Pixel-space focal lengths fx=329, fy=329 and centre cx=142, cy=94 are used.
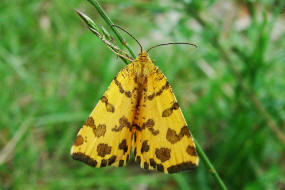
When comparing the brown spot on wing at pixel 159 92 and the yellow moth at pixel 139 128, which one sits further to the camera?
the brown spot on wing at pixel 159 92

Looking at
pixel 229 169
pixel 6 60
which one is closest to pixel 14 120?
pixel 6 60

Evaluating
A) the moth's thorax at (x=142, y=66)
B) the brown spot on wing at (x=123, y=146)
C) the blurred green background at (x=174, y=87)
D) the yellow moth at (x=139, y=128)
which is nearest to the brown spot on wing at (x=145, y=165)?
the yellow moth at (x=139, y=128)

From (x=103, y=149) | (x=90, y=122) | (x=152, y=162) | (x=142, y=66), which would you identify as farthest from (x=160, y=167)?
(x=142, y=66)

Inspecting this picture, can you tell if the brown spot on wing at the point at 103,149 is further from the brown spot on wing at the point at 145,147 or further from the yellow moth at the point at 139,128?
the brown spot on wing at the point at 145,147

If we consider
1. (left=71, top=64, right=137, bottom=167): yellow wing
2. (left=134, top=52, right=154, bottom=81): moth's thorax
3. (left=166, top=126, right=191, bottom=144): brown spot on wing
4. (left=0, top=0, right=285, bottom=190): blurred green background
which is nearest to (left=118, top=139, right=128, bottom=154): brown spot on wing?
(left=71, top=64, right=137, bottom=167): yellow wing

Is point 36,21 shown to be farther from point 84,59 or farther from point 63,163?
point 63,163

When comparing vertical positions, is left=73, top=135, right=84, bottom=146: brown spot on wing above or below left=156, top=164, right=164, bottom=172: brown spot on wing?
above

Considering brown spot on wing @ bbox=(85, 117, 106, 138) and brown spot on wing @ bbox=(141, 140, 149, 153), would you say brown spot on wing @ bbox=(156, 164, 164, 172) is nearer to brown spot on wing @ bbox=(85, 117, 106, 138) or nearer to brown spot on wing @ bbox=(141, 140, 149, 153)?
brown spot on wing @ bbox=(141, 140, 149, 153)
